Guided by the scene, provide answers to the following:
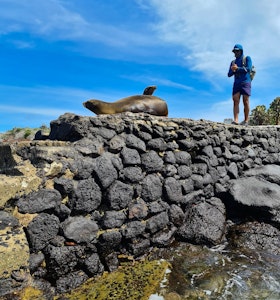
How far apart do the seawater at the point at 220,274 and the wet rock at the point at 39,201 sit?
1690 mm

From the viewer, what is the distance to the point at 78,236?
417cm

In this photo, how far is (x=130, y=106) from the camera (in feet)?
20.0

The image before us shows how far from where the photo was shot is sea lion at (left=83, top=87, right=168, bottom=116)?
608cm

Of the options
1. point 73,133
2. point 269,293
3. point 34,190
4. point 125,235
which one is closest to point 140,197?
point 125,235

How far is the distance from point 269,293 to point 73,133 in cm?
347

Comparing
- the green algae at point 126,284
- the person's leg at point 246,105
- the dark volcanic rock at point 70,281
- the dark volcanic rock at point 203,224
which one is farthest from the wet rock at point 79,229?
the person's leg at point 246,105

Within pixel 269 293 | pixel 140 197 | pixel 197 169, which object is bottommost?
pixel 269 293

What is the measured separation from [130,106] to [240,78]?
4.03 metres

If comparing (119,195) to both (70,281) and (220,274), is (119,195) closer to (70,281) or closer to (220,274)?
(70,281)

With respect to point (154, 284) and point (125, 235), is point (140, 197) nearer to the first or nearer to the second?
point (125, 235)

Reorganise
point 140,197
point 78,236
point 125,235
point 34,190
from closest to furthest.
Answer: point 34,190 → point 78,236 → point 125,235 → point 140,197

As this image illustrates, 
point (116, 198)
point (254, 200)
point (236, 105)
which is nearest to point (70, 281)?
point (116, 198)

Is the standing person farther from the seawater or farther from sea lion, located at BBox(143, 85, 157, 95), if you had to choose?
the seawater

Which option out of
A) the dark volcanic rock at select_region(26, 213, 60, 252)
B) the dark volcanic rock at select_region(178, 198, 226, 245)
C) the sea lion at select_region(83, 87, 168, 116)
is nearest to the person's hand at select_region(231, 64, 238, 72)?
the sea lion at select_region(83, 87, 168, 116)
